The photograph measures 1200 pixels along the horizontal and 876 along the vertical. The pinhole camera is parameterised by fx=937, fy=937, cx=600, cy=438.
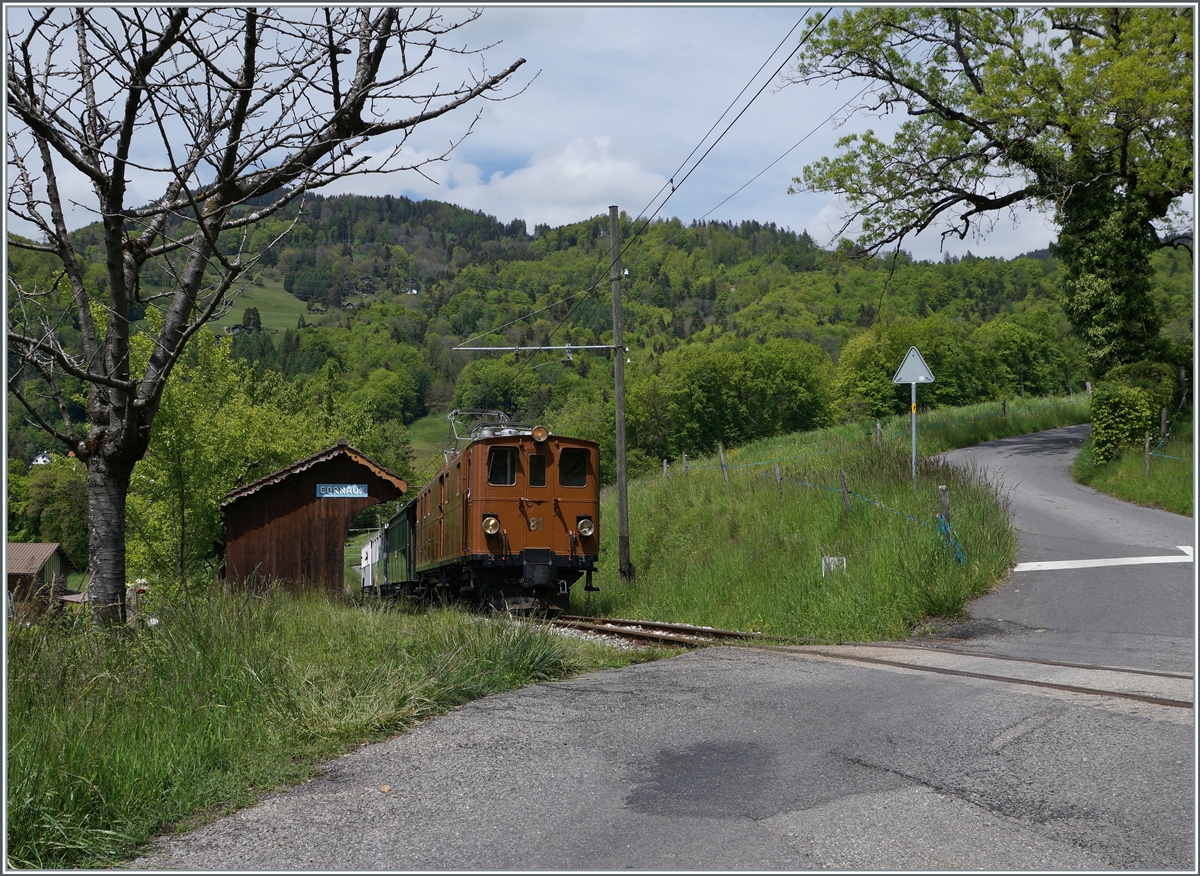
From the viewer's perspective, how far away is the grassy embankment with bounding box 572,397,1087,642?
12.7 meters

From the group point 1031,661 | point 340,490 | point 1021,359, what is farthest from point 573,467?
point 1021,359

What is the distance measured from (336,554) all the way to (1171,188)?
2218 cm

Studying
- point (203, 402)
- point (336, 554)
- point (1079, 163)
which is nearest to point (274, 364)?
point (203, 402)

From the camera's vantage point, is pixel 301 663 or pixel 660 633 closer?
pixel 301 663

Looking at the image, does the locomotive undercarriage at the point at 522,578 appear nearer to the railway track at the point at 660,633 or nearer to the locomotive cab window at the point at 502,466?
the railway track at the point at 660,633

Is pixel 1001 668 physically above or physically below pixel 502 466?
below

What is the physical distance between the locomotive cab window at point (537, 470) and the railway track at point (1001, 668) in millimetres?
5463

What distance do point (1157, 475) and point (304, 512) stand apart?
19.8 metres

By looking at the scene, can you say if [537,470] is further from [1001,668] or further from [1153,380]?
[1153,380]

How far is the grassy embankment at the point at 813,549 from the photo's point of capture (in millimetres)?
12695

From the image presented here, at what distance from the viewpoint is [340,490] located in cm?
2380

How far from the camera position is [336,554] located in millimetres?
24047

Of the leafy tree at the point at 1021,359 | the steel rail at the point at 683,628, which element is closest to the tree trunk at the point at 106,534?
the steel rail at the point at 683,628

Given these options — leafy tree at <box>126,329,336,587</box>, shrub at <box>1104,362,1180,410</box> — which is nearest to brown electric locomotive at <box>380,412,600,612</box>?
shrub at <box>1104,362,1180,410</box>
